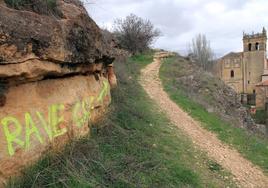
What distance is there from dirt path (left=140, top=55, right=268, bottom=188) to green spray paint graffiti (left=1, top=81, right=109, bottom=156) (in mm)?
3279

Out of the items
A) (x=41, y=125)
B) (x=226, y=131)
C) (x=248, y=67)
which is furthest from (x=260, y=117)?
(x=41, y=125)

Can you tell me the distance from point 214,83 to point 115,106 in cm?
1119

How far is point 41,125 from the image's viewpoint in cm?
473

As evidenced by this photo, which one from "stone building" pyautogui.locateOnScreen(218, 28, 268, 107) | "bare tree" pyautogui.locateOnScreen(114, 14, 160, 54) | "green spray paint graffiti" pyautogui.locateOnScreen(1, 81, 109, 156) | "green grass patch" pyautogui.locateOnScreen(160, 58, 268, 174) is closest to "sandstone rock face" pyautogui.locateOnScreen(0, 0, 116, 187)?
"green spray paint graffiti" pyautogui.locateOnScreen(1, 81, 109, 156)

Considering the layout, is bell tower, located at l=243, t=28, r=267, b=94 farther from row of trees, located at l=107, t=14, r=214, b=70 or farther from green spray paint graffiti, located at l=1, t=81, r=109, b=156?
green spray paint graffiti, located at l=1, t=81, r=109, b=156

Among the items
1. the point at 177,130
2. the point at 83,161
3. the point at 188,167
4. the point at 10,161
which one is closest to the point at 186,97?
the point at 177,130

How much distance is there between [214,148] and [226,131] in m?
1.88

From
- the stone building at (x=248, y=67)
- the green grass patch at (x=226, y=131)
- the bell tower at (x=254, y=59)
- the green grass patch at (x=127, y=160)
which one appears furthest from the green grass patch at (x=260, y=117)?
the green grass patch at (x=127, y=160)

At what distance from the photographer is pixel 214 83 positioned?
18.3 meters

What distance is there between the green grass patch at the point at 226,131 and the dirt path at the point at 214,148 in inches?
9.7

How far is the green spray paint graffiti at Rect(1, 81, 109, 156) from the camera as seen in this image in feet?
13.9

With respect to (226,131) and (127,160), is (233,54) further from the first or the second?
(127,160)

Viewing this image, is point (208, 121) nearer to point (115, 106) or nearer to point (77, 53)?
point (115, 106)

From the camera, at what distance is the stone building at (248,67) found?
6406 cm
